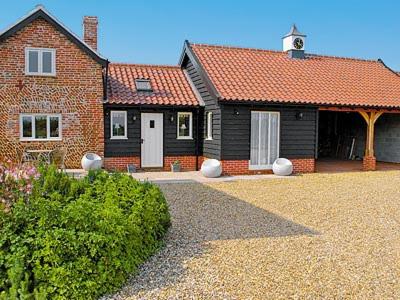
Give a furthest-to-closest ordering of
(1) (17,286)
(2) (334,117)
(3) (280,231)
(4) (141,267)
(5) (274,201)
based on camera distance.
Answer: (2) (334,117)
(5) (274,201)
(3) (280,231)
(4) (141,267)
(1) (17,286)

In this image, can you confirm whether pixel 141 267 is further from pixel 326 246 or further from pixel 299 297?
pixel 326 246

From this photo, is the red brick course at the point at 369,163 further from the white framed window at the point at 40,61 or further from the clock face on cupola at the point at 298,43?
the white framed window at the point at 40,61

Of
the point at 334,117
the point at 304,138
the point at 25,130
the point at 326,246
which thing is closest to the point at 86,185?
the point at 326,246

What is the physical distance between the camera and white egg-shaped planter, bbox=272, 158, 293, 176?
1445 centimetres

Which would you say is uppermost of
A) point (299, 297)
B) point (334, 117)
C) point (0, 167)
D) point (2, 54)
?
point (2, 54)

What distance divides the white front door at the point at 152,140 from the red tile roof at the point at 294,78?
2.70 meters

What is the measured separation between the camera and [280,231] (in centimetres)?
704

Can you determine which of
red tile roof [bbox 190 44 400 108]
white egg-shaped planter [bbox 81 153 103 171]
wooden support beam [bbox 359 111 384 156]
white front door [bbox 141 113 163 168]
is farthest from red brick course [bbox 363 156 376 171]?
white egg-shaped planter [bbox 81 153 103 171]

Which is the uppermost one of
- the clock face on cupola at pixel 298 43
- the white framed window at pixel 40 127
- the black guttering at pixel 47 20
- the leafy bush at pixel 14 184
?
the clock face on cupola at pixel 298 43

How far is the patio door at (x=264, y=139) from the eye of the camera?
14773mm

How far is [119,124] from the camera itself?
1530cm

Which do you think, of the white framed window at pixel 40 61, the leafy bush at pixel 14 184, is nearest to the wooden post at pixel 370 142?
the white framed window at pixel 40 61

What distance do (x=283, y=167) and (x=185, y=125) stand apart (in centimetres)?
415

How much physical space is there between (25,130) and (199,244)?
10479 mm
